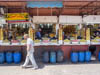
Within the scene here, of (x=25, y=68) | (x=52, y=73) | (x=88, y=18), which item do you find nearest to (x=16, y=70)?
(x=25, y=68)

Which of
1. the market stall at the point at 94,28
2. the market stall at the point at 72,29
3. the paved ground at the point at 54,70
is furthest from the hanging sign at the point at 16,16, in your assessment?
the market stall at the point at 94,28

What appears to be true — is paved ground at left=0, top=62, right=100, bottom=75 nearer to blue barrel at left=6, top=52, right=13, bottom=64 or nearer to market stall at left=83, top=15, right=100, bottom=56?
blue barrel at left=6, top=52, right=13, bottom=64

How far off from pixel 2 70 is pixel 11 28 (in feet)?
13.4

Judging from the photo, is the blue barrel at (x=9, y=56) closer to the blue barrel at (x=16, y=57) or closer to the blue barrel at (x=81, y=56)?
the blue barrel at (x=16, y=57)

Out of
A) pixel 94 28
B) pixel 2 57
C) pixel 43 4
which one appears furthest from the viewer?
pixel 94 28

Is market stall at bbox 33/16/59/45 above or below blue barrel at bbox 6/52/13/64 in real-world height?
above

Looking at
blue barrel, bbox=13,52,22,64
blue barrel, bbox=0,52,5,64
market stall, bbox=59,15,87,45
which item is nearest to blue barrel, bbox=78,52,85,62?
market stall, bbox=59,15,87,45

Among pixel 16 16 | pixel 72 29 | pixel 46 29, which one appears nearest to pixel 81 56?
pixel 72 29

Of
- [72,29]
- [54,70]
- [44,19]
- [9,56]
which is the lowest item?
[54,70]

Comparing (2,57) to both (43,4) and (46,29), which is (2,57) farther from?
(46,29)

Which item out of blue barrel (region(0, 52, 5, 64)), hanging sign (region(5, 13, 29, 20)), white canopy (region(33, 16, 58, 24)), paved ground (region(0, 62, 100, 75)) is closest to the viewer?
paved ground (region(0, 62, 100, 75))

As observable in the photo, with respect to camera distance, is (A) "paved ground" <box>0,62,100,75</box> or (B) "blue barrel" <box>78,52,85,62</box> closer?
(A) "paved ground" <box>0,62,100,75</box>

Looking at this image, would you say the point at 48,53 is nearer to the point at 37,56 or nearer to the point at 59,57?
the point at 59,57

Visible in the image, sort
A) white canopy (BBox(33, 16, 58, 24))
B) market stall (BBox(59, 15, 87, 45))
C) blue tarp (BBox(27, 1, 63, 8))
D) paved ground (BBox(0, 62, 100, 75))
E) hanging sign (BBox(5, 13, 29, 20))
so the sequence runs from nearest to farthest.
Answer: paved ground (BBox(0, 62, 100, 75))
blue tarp (BBox(27, 1, 63, 8))
hanging sign (BBox(5, 13, 29, 20))
market stall (BBox(59, 15, 87, 45))
white canopy (BBox(33, 16, 58, 24))
